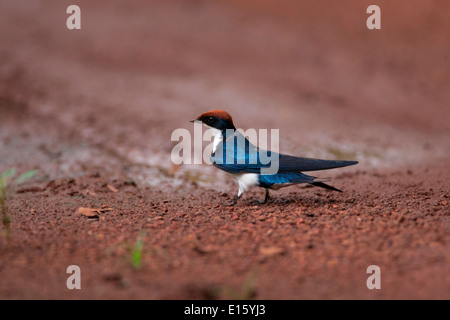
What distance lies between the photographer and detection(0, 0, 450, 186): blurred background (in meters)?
6.58

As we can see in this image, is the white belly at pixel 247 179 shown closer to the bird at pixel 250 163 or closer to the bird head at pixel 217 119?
the bird at pixel 250 163

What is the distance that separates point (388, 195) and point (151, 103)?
4.81 meters

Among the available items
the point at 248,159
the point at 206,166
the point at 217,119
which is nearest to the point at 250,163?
the point at 248,159

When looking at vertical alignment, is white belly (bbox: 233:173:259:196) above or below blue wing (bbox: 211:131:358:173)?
below

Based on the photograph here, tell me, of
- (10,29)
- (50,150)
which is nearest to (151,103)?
(50,150)

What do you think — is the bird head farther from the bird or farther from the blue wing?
the blue wing

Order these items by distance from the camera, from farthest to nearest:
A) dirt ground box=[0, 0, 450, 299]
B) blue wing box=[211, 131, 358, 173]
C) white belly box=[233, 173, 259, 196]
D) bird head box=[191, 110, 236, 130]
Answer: bird head box=[191, 110, 236, 130] → white belly box=[233, 173, 259, 196] → blue wing box=[211, 131, 358, 173] → dirt ground box=[0, 0, 450, 299]

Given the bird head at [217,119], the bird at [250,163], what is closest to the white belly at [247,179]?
the bird at [250,163]

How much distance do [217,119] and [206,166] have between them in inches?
72.4

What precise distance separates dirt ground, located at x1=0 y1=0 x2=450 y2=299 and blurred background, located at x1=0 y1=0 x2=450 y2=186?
0.12ft

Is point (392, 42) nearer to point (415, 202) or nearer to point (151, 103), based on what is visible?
point (151, 103)

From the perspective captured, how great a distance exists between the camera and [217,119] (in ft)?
14.6

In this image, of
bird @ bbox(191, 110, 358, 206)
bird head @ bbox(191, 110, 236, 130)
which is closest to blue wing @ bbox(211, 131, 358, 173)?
bird @ bbox(191, 110, 358, 206)

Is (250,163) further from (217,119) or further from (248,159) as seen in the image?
(217,119)
